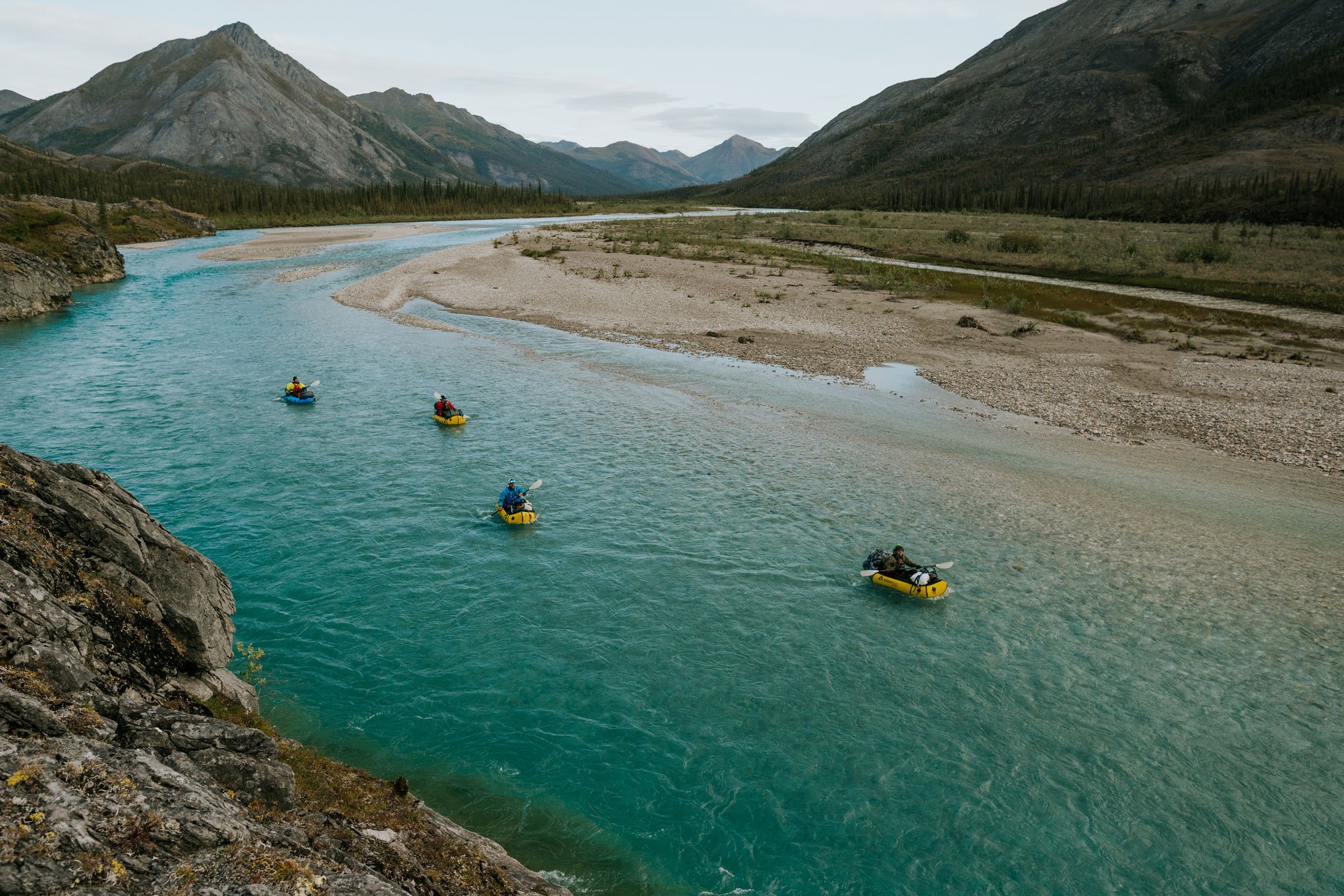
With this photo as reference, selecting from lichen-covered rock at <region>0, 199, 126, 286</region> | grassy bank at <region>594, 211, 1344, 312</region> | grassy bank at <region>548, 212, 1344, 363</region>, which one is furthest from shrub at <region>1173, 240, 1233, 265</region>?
lichen-covered rock at <region>0, 199, 126, 286</region>

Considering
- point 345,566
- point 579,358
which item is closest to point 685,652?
point 345,566

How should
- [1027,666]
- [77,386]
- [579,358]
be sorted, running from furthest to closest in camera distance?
[579,358] < [77,386] < [1027,666]

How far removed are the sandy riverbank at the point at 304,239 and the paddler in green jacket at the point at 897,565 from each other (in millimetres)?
98586

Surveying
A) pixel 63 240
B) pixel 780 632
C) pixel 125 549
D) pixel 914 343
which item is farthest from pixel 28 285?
pixel 914 343

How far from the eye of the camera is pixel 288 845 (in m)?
7.17

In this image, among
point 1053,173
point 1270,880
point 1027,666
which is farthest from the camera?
point 1053,173

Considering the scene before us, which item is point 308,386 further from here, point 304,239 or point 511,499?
point 304,239

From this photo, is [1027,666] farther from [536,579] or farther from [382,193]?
[382,193]

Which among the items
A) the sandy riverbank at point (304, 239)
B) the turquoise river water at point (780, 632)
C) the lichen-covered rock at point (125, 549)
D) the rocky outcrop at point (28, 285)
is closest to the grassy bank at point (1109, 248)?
the turquoise river water at point (780, 632)

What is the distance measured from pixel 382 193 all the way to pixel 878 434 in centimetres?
19563

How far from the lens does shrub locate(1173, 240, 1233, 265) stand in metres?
72.7

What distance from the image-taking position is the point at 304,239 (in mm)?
121688

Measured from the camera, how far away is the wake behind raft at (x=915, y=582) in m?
19.4

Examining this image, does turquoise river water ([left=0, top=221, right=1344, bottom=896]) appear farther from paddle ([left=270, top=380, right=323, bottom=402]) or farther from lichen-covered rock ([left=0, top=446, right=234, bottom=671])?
lichen-covered rock ([left=0, top=446, right=234, bottom=671])
